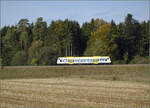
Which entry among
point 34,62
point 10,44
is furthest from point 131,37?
point 10,44

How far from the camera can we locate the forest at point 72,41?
58.4 m

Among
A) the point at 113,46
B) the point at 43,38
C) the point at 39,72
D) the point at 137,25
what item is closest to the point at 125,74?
the point at 39,72

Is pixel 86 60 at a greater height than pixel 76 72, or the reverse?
pixel 86 60

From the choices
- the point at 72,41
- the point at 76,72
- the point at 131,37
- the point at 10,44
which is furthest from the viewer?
the point at 10,44

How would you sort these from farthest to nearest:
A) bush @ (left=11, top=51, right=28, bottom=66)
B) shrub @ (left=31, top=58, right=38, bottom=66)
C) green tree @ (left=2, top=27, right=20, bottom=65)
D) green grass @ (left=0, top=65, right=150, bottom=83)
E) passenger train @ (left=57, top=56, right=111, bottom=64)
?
1. green tree @ (left=2, top=27, right=20, bottom=65)
2. bush @ (left=11, top=51, right=28, bottom=66)
3. shrub @ (left=31, top=58, right=38, bottom=66)
4. passenger train @ (left=57, top=56, right=111, bottom=64)
5. green grass @ (left=0, top=65, right=150, bottom=83)

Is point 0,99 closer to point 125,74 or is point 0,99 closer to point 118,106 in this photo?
point 118,106

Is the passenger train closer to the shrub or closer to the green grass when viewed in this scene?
the shrub

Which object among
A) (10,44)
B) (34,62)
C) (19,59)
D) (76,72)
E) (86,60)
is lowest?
(76,72)

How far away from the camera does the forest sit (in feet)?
192

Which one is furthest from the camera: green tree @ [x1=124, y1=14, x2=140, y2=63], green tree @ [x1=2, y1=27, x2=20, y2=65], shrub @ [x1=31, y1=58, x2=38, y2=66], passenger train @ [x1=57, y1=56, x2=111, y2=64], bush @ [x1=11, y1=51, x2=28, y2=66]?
green tree @ [x1=2, y1=27, x2=20, y2=65]

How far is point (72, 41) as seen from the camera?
67.9 meters

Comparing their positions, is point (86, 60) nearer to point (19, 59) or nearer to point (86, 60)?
point (86, 60)

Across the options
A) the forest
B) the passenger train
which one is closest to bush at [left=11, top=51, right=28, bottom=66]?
the forest

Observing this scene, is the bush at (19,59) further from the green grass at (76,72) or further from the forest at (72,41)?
the green grass at (76,72)
